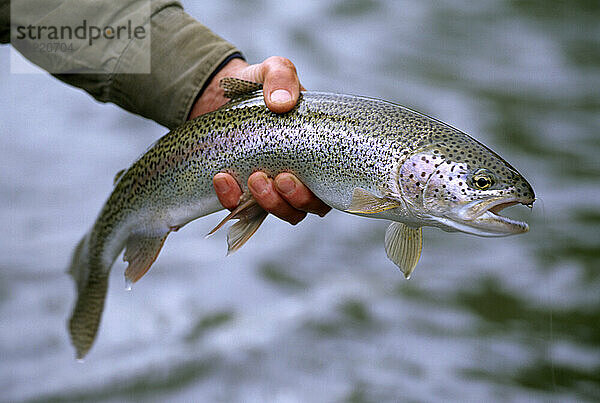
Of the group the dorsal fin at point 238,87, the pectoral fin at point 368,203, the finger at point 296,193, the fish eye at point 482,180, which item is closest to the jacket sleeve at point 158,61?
the dorsal fin at point 238,87

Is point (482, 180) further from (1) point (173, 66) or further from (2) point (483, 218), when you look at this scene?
(1) point (173, 66)

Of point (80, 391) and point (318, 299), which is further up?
point (318, 299)

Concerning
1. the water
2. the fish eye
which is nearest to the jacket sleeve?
the fish eye

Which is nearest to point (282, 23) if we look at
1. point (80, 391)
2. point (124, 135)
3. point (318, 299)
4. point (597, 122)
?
point (124, 135)

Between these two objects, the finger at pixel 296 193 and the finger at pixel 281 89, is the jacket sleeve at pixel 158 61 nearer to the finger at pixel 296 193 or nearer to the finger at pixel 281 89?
the finger at pixel 281 89

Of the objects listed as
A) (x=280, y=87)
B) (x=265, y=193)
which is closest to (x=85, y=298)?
(x=265, y=193)

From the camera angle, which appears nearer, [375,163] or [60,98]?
[375,163]

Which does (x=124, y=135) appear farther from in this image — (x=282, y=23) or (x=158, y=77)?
(x=158, y=77)
